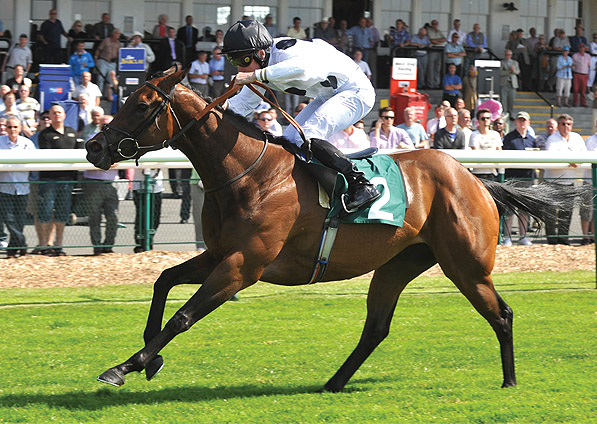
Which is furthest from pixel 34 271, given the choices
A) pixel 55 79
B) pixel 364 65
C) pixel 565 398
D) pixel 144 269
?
pixel 364 65

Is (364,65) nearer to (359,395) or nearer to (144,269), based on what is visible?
(144,269)

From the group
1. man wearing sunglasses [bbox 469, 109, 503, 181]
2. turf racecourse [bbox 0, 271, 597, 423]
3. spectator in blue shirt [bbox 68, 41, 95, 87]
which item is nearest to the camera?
turf racecourse [bbox 0, 271, 597, 423]

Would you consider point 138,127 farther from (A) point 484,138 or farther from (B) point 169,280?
(A) point 484,138

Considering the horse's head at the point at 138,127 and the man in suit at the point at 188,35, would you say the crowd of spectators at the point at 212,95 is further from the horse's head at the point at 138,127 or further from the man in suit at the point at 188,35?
the horse's head at the point at 138,127

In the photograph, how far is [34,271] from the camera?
9.20 meters

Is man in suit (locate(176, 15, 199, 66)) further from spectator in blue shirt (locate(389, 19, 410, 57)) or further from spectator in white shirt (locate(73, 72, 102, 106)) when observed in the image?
spectator in white shirt (locate(73, 72, 102, 106))

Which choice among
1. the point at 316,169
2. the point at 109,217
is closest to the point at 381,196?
the point at 316,169

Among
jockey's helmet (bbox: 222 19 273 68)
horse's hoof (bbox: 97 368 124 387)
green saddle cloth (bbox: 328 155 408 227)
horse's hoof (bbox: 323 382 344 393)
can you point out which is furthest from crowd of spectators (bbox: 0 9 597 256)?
horse's hoof (bbox: 323 382 344 393)

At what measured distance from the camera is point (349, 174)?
5.43m

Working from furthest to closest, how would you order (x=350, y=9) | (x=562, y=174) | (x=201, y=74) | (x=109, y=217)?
(x=350, y=9), (x=201, y=74), (x=562, y=174), (x=109, y=217)

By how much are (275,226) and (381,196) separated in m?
0.73

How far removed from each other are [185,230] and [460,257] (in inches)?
178

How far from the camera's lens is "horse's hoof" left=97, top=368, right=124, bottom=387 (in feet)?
15.6

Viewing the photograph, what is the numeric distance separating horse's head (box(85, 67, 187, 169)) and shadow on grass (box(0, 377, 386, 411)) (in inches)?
51.4
